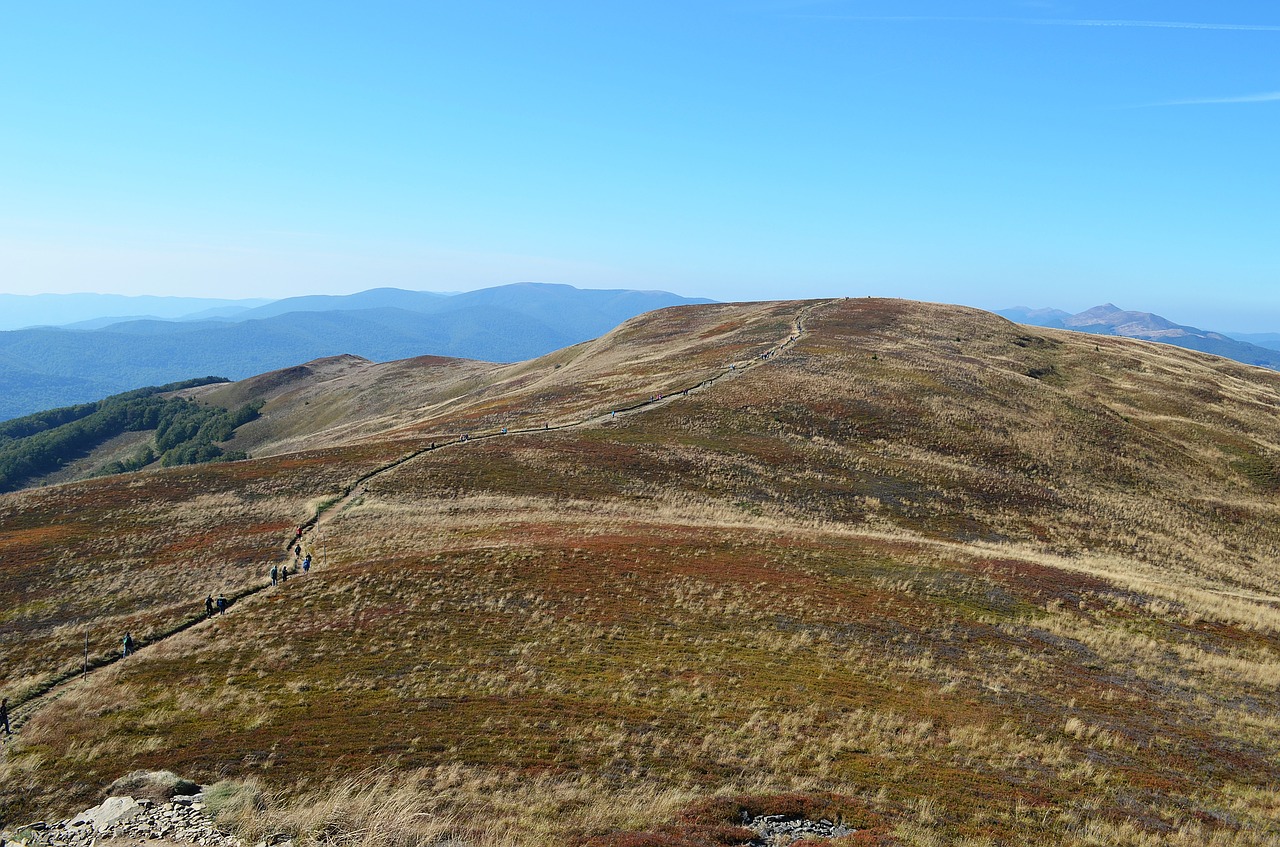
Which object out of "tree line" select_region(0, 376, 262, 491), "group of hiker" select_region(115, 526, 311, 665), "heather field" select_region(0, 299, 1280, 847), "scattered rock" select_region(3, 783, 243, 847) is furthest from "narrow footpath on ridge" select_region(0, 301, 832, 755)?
"tree line" select_region(0, 376, 262, 491)

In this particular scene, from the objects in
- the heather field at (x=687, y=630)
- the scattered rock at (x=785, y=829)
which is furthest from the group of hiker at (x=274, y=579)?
the scattered rock at (x=785, y=829)

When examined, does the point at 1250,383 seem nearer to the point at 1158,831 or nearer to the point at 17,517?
the point at 1158,831

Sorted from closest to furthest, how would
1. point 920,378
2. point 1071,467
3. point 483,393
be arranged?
point 1071,467, point 920,378, point 483,393

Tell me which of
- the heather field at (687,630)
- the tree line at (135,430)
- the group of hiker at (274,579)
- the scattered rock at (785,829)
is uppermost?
the scattered rock at (785,829)

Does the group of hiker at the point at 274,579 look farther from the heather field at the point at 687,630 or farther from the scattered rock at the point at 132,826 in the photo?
the scattered rock at the point at 132,826

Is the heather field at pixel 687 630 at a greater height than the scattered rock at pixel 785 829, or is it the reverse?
the scattered rock at pixel 785 829

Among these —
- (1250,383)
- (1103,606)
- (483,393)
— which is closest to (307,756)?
(1103,606)
